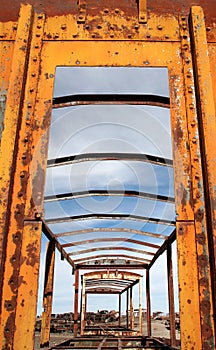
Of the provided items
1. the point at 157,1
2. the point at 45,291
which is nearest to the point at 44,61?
the point at 157,1

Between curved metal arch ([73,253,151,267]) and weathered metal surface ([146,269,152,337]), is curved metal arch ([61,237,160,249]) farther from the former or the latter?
weathered metal surface ([146,269,152,337])

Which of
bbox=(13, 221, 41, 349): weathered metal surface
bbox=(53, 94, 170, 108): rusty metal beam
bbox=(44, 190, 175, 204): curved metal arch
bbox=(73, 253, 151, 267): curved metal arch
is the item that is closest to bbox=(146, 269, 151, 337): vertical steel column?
bbox=(73, 253, 151, 267): curved metal arch

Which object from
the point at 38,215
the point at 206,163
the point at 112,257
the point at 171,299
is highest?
the point at 112,257

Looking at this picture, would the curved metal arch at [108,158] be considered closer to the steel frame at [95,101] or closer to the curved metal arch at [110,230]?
the steel frame at [95,101]

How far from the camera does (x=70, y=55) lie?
12.8 feet

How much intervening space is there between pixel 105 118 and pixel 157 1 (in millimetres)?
1796

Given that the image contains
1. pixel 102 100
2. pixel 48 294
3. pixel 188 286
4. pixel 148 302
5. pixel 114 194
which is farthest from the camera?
pixel 148 302

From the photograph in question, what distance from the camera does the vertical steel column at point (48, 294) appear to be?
19.1ft

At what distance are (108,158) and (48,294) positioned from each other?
8.36 ft

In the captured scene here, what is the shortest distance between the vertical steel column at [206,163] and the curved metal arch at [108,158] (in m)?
2.00

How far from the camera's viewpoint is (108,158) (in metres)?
5.72

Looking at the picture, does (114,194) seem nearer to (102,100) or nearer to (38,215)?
(102,100)

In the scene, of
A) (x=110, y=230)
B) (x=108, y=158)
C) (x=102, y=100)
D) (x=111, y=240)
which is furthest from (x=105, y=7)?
(x=111, y=240)

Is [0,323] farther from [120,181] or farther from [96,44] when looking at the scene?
[120,181]
